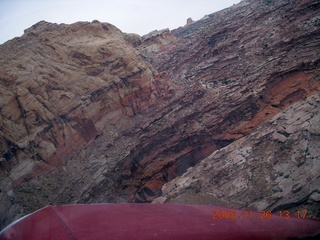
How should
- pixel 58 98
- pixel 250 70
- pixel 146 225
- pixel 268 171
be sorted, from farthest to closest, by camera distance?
1. pixel 250 70
2. pixel 58 98
3. pixel 268 171
4. pixel 146 225

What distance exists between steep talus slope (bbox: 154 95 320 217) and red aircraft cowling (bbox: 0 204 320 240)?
120 inches

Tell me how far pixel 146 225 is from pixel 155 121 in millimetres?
9337

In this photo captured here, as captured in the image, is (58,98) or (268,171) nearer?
(268,171)

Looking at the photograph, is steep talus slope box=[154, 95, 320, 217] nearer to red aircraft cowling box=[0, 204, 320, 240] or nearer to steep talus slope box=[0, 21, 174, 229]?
red aircraft cowling box=[0, 204, 320, 240]

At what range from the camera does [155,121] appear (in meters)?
12.2

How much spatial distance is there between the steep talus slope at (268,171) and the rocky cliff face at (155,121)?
4cm

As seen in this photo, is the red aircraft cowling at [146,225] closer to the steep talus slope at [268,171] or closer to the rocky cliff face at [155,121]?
the steep talus slope at [268,171]

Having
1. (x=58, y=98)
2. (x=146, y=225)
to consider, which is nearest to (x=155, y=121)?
(x=58, y=98)

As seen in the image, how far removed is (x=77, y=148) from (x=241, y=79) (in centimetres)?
849

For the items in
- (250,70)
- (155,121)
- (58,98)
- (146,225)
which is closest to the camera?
(146,225)

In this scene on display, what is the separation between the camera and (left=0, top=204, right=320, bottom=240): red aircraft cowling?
2783 mm

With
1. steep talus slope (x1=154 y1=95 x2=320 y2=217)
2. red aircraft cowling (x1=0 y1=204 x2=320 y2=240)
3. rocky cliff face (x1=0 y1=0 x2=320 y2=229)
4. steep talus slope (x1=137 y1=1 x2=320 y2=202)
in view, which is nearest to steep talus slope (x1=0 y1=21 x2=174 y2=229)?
rocky cliff face (x1=0 y1=0 x2=320 y2=229)

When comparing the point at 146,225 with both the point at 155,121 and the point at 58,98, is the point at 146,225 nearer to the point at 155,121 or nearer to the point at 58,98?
the point at 155,121

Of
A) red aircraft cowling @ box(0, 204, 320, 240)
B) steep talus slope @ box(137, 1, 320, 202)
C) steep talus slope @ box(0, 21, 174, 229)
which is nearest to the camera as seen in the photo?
red aircraft cowling @ box(0, 204, 320, 240)
